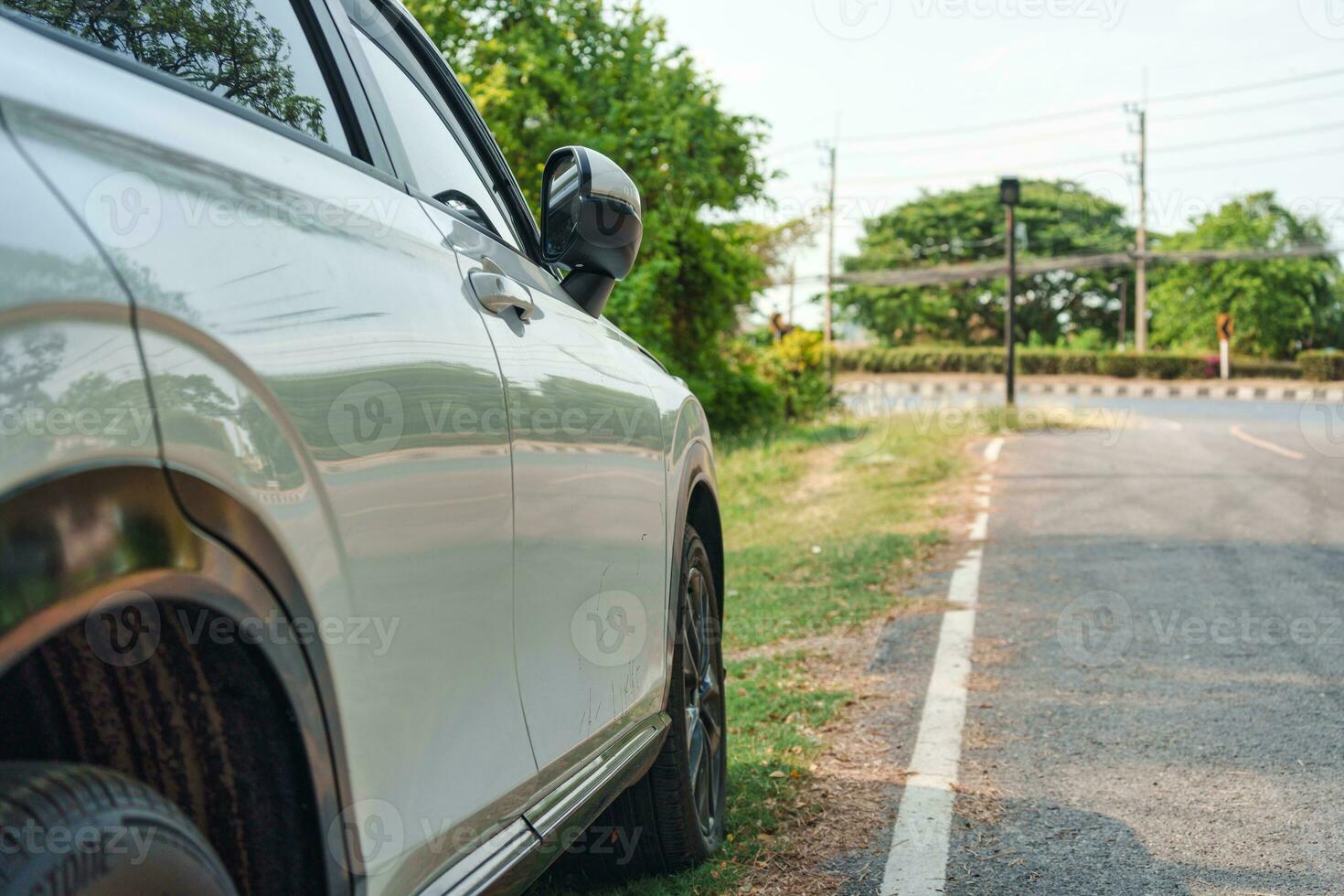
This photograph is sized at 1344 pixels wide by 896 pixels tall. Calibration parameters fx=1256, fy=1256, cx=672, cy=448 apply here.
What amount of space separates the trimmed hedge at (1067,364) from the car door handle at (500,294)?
41497 millimetres

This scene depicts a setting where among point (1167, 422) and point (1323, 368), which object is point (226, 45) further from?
point (1323, 368)

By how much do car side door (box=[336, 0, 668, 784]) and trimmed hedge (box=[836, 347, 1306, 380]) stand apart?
4097 cm

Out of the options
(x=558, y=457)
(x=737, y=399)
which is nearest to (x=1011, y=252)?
(x=737, y=399)

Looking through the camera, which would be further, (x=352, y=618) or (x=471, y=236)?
(x=471, y=236)

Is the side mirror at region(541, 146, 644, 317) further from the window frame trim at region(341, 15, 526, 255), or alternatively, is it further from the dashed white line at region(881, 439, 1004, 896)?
the dashed white line at region(881, 439, 1004, 896)

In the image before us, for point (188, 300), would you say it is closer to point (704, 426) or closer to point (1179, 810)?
point (704, 426)

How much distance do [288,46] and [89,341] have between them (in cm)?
103

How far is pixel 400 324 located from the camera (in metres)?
1.68

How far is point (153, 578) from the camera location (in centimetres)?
109

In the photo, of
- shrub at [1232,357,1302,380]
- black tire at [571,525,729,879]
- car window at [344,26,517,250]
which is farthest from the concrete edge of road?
car window at [344,26,517,250]

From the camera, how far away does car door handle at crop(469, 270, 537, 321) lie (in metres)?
2.06

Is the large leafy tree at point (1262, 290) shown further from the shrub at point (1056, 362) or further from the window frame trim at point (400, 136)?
the window frame trim at point (400, 136)

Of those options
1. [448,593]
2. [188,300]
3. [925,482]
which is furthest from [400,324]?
[925,482]

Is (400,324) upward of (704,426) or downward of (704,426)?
upward
